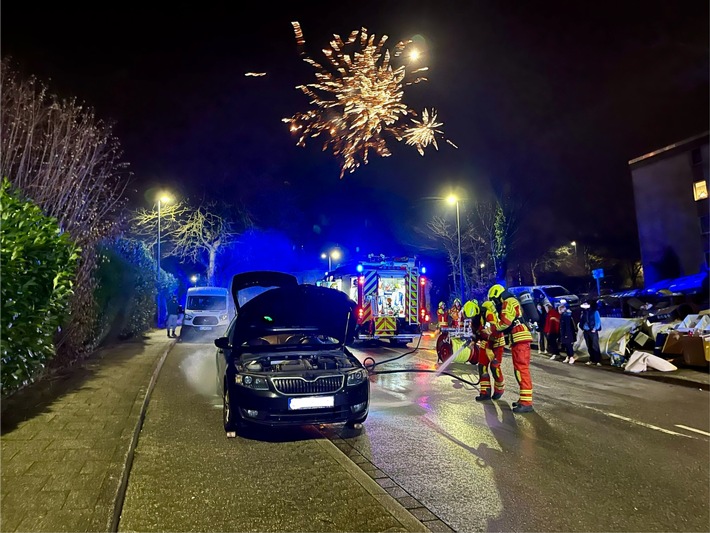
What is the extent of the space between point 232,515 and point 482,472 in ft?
8.05

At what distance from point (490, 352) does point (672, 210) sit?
852 inches

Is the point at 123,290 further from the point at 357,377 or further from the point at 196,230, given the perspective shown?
the point at 196,230

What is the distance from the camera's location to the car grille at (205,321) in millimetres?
19969

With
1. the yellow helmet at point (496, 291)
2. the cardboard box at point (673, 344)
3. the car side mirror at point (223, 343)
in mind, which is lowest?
the cardboard box at point (673, 344)

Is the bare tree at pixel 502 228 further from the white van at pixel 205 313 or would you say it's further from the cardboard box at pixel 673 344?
the cardboard box at pixel 673 344

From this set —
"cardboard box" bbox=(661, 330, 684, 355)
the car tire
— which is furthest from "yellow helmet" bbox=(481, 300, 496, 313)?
"cardboard box" bbox=(661, 330, 684, 355)

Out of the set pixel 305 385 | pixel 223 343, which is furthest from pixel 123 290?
pixel 305 385

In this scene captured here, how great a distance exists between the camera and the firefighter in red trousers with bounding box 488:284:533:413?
24.5 feet

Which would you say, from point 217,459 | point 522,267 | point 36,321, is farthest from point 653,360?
point 522,267

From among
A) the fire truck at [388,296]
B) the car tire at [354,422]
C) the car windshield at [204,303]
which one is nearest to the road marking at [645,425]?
the car tire at [354,422]

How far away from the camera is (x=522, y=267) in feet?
141

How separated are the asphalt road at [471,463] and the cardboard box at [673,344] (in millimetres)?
3334

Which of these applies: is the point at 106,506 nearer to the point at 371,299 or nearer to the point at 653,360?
the point at 653,360

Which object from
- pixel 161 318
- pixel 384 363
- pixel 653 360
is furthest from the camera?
pixel 161 318
